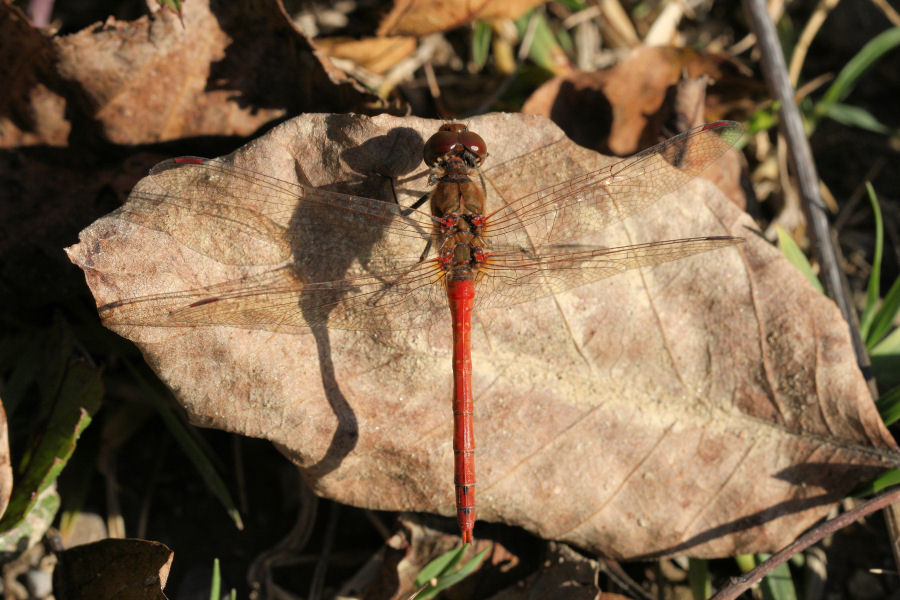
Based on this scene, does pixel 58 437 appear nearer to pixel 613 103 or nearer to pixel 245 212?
pixel 245 212

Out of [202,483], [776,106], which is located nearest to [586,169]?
[776,106]

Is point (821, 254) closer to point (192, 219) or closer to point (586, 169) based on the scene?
point (586, 169)

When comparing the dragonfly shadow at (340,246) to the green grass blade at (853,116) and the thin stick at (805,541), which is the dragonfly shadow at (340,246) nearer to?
the thin stick at (805,541)

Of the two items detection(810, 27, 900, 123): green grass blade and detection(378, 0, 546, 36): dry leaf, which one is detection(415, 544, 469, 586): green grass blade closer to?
detection(378, 0, 546, 36): dry leaf

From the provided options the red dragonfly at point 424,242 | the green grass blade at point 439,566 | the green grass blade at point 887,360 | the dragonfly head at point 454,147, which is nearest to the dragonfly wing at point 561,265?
the red dragonfly at point 424,242

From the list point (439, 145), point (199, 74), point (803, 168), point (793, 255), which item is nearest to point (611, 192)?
point (439, 145)
